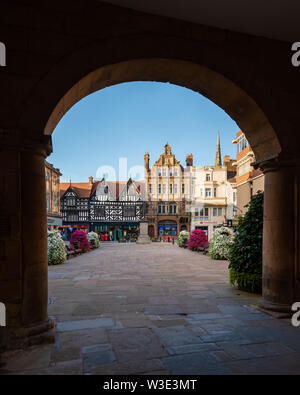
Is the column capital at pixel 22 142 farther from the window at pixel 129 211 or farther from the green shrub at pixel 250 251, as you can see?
the window at pixel 129 211

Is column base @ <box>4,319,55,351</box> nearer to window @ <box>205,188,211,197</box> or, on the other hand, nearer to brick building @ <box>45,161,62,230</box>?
brick building @ <box>45,161,62,230</box>

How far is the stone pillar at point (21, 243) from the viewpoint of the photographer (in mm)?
3363

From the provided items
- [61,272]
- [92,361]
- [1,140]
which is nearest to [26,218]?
[1,140]

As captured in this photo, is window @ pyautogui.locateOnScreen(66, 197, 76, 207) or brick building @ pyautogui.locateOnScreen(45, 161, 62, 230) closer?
brick building @ pyautogui.locateOnScreen(45, 161, 62, 230)

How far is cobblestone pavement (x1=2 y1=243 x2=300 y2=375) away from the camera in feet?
9.41

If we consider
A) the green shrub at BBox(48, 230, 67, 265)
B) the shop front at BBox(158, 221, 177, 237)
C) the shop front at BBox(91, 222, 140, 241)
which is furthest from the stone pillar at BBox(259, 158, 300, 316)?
the shop front at BBox(158, 221, 177, 237)

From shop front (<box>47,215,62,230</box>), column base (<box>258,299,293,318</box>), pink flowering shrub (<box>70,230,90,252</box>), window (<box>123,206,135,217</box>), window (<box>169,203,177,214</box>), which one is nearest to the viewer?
column base (<box>258,299,293,318</box>)

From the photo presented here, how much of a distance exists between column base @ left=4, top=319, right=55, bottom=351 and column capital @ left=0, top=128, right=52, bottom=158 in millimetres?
2257

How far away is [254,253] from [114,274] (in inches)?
181

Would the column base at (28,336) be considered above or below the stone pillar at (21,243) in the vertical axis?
below

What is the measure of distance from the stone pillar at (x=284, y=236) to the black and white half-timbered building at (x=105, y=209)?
34.8 meters

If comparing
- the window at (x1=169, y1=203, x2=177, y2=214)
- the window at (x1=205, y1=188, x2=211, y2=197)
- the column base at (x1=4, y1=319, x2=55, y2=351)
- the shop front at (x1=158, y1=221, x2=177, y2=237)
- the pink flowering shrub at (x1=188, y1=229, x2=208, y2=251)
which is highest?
the window at (x1=205, y1=188, x2=211, y2=197)

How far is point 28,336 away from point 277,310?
3.78 metres

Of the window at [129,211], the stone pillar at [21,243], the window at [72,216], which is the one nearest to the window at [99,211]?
the window at [72,216]
